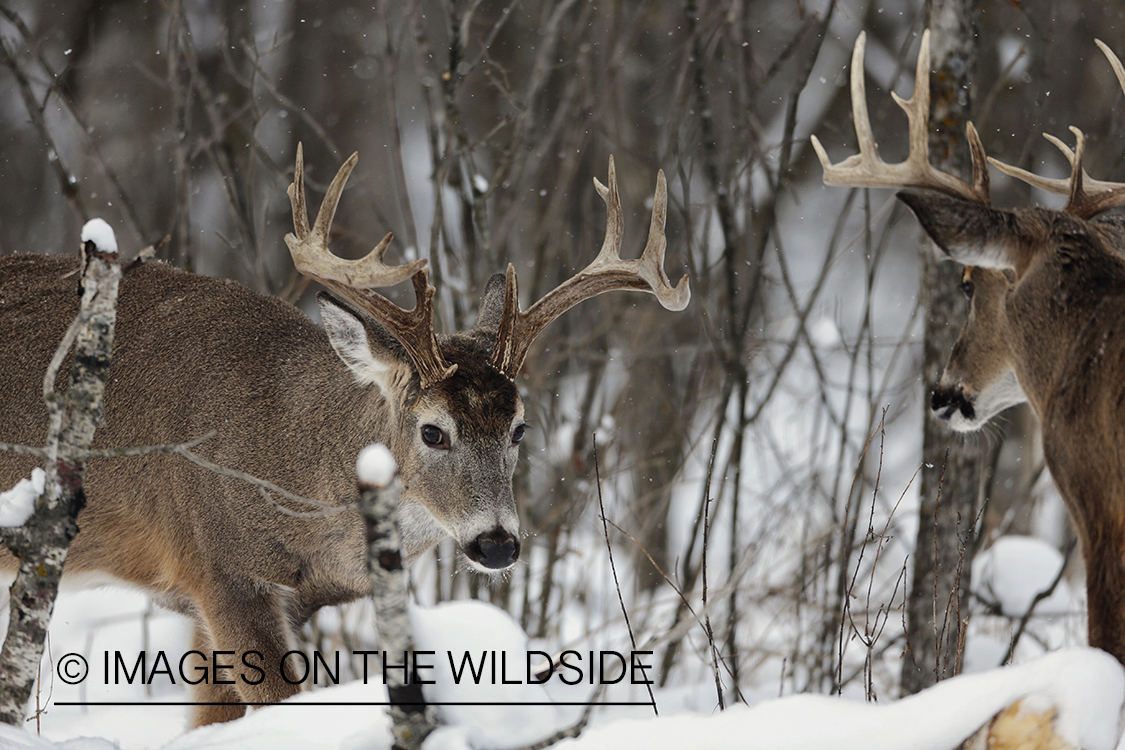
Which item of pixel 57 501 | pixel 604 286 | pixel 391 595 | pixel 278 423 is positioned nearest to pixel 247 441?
pixel 278 423

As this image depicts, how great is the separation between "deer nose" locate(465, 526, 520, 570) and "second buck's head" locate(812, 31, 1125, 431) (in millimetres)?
1688

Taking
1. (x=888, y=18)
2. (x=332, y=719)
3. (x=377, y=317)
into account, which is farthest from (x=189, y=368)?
(x=888, y=18)

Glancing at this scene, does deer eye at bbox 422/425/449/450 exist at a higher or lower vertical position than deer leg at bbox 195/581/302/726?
higher

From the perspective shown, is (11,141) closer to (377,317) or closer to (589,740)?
(377,317)

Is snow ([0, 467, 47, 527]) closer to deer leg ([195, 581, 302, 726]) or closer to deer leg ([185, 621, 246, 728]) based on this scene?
deer leg ([195, 581, 302, 726])

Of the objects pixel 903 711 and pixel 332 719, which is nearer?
pixel 903 711

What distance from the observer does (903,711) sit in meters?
2.12

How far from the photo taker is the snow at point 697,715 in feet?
6.52

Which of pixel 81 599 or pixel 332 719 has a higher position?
pixel 81 599

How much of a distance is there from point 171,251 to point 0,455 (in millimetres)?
4213

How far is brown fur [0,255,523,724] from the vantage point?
364cm

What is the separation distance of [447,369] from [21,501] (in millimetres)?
1415

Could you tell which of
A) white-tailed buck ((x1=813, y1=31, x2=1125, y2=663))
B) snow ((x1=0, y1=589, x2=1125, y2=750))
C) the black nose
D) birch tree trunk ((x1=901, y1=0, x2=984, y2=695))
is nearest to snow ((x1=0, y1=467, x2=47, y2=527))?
snow ((x1=0, y1=589, x2=1125, y2=750))

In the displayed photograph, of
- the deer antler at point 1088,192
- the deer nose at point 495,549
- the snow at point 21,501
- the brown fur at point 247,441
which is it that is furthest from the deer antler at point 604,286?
the snow at point 21,501
